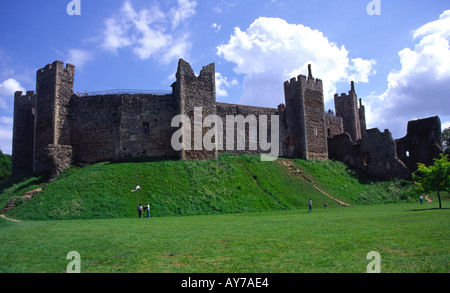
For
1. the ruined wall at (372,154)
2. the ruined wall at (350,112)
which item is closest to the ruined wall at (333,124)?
the ruined wall at (350,112)

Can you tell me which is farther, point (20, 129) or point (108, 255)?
point (20, 129)

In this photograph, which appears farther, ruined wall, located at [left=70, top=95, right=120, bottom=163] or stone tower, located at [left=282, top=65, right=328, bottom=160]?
stone tower, located at [left=282, top=65, right=328, bottom=160]

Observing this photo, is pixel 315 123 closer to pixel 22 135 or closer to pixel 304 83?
pixel 304 83

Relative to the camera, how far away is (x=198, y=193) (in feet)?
87.6

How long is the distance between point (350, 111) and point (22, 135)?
46.5 m

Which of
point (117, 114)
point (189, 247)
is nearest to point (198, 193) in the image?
point (117, 114)

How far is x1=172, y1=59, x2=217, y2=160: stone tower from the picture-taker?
32156mm

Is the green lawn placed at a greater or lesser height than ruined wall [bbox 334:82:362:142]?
lesser

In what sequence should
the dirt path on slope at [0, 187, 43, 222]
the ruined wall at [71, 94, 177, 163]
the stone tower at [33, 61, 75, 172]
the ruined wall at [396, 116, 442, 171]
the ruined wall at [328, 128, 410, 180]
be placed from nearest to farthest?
the dirt path on slope at [0, 187, 43, 222] < the stone tower at [33, 61, 75, 172] < the ruined wall at [71, 94, 177, 163] < the ruined wall at [328, 128, 410, 180] < the ruined wall at [396, 116, 442, 171]

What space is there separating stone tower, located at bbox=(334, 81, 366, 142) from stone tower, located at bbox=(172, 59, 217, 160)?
2909 centimetres

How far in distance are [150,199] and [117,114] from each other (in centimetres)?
1219

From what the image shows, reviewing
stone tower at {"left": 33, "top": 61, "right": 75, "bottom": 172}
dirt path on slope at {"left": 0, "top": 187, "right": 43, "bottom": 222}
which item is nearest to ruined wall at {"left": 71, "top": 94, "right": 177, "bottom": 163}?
stone tower at {"left": 33, "top": 61, "right": 75, "bottom": 172}

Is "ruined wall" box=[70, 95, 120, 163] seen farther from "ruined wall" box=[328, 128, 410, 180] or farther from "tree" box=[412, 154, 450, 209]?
"ruined wall" box=[328, 128, 410, 180]
